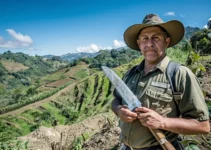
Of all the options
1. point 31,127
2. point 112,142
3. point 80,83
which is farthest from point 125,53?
point 112,142

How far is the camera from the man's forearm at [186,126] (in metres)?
1.53

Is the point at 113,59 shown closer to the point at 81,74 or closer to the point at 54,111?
the point at 81,74

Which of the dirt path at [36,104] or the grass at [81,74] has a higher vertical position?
the grass at [81,74]

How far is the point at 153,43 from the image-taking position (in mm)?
1821

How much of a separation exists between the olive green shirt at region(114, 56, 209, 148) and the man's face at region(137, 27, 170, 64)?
0.24 ft

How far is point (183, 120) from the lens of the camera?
5.07 ft

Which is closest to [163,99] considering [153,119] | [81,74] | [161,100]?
[161,100]

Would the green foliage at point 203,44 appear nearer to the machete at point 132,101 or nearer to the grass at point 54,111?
the machete at point 132,101

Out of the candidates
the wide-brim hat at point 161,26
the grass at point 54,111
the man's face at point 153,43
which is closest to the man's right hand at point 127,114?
the man's face at point 153,43

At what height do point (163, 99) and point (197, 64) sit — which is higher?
point (197, 64)

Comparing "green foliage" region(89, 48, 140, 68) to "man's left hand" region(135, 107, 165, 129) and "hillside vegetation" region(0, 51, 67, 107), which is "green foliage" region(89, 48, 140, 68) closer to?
"hillside vegetation" region(0, 51, 67, 107)

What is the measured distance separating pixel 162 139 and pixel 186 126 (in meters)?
0.18

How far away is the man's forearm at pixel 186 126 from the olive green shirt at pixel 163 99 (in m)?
0.04

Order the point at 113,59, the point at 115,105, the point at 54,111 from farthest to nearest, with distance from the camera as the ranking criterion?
the point at 113,59 < the point at 54,111 < the point at 115,105
